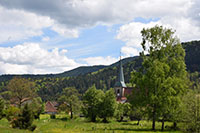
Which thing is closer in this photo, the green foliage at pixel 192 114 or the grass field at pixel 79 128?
the green foliage at pixel 192 114

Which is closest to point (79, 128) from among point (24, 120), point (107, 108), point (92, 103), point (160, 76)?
point (24, 120)

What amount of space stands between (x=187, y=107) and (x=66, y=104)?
154ft

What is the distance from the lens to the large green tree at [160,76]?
3562 centimetres

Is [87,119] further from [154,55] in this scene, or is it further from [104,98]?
[154,55]

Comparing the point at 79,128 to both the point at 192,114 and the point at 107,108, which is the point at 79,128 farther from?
the point at 107,108

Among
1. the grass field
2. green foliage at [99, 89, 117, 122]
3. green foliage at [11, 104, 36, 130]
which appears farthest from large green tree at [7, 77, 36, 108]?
green foliage at [11, 104, 36, 130]

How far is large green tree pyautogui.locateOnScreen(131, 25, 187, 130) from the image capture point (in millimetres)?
35625

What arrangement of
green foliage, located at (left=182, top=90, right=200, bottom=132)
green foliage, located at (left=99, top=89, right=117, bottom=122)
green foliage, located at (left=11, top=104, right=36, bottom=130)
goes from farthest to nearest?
1. green foliage, located at (left=99, top=89, right=117, bottom=122)
2. green foliage, located at (left=11, top=104, right=36, bottom=130)
3. green foliage, located at (left=182, top=90, right=200, bottom=132)

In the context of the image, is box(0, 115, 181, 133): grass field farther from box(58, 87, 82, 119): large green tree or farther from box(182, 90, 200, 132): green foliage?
box(58, 87, 82, 119): large green tree

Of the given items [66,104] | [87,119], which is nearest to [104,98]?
[87,119]

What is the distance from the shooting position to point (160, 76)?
121ft

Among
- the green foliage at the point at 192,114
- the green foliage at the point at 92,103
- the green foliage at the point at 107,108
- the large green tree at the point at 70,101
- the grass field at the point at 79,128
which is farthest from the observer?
the large green tree at the point at 70,101

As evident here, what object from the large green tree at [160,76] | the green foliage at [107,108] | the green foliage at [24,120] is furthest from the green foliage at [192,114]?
the green foliage at [107,108]

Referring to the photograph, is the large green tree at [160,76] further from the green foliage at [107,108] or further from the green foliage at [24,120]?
the green foliage at [107,108]
